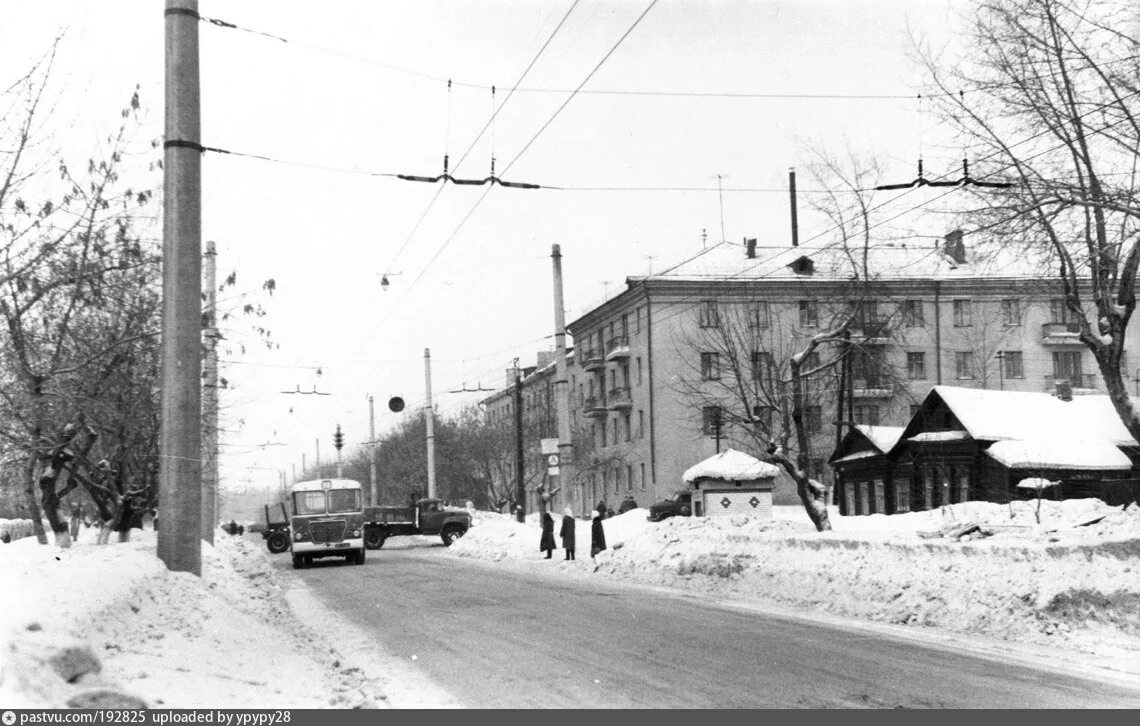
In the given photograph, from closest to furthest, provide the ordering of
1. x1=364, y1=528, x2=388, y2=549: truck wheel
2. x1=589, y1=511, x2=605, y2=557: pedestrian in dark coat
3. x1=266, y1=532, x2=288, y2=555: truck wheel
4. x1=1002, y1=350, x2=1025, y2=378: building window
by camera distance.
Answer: x1=589, y1=511, x2=605, y2=557: pedestrian in dark coat, x1=266, y1=532, x2=288, y2=555: truck wheel, x1=364, y1=528, x2=388, y2=549: truck wheel, x1=1002, y1=350, x2=1025, y2=378: building window

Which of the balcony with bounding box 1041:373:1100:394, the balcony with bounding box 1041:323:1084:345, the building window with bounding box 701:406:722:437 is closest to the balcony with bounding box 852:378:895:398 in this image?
the building window with bounding box 701:406:722:437

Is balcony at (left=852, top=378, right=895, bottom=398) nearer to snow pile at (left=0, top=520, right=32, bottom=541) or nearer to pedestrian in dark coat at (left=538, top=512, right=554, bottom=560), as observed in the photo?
pedestrian in dark coat at (left=538, top=512, right=554, bottom=560)

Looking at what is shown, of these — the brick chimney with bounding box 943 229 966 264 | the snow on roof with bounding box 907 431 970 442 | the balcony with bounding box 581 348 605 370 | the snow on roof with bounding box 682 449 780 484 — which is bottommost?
the snow on roof with bounding box 682 449 780 484

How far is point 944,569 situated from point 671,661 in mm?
7727

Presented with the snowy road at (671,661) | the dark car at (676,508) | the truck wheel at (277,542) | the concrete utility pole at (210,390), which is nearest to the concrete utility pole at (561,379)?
the concrete utility pole at (210,390)

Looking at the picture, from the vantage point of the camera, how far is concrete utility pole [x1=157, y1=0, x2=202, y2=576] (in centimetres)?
1319

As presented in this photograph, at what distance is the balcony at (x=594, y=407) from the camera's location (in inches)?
2995

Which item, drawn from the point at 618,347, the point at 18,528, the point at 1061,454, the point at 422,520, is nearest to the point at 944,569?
the point at 1061,454

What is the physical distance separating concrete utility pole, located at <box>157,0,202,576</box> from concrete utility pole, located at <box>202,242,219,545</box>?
860 centimetres

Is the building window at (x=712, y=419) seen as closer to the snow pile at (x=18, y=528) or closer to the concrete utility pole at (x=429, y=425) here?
the concrete utility pole at (x=429, y=425)

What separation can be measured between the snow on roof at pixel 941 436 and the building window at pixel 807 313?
61.6 feet

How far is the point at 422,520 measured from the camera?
52.0 metres
